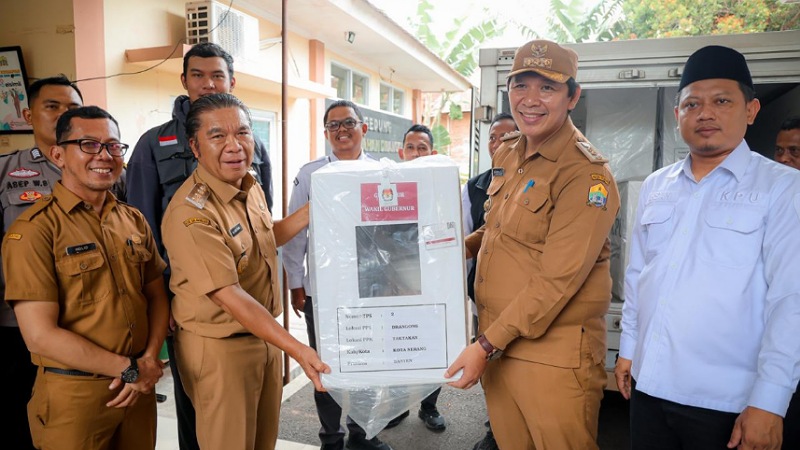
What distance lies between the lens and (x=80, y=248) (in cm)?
177

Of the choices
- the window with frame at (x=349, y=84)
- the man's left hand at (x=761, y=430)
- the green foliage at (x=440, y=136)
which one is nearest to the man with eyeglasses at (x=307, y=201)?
the man's left hand at (x=761, y=430)

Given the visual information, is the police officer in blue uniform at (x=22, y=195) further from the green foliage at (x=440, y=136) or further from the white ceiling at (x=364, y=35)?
the green foliage at (x=440, y=136)

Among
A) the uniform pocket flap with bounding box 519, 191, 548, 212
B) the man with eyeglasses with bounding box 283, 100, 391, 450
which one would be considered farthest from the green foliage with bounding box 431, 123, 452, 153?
the uniform pocket flap with bounding box 519, 191, 548, 212

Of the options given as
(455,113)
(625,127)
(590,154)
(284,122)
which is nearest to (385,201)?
(590,154)

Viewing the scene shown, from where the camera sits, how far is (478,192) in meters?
3.20

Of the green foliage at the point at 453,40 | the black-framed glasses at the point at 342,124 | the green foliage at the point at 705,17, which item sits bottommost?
the black-framed glasses at the point at 342,124

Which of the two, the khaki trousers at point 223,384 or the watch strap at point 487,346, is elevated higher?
the watch strap at point 487,346

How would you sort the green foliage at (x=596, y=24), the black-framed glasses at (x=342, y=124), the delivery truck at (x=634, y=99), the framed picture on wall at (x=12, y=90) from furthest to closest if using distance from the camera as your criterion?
the green foliage at (x=596, y=24), the framed picture on wall at (x=12, y=90), the black-framed glasses at (x=342, y=124), the delivery truck at (x=634, y=99)

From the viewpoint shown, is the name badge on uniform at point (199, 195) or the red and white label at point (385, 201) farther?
the name badge on uniform at point (199, 195)

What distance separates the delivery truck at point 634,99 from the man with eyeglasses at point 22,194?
2370mm

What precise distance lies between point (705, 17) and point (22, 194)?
751 inches

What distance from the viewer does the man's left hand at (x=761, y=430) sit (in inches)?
56.9

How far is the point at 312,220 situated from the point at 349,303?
0.96 ft

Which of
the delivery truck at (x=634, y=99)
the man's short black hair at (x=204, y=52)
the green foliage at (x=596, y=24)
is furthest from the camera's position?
the green foliage at (x=596, y=24)
